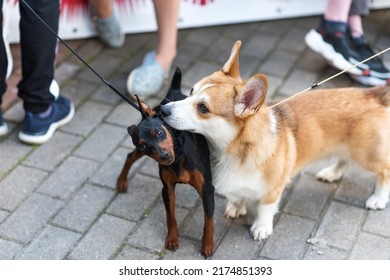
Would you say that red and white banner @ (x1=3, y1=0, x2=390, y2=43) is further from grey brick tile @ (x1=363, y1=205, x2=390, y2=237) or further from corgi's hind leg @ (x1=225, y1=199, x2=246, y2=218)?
grey brick tile @ (x1=363, y1=205, x2=390, y2=237)

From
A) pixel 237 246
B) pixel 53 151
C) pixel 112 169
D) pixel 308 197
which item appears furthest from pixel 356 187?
pixel 53 151

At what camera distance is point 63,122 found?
4.09 meters

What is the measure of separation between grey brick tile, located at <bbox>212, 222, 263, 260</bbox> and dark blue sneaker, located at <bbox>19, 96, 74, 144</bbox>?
1336mm

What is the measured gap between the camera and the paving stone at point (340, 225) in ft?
10.8

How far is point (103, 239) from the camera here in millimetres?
3270

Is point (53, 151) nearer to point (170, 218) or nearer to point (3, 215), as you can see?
point (3, 215)

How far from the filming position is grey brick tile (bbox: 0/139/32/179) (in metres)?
3.75

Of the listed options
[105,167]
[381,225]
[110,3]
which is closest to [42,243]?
[105,167]

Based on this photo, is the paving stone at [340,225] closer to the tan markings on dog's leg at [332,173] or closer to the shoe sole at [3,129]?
the tan markings on dog's leg at [332,173]

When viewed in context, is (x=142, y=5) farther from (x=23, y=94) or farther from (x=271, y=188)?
(x=271, y=188)

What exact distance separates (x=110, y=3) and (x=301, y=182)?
200 cm

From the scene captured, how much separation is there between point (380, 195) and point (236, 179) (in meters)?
0.90
